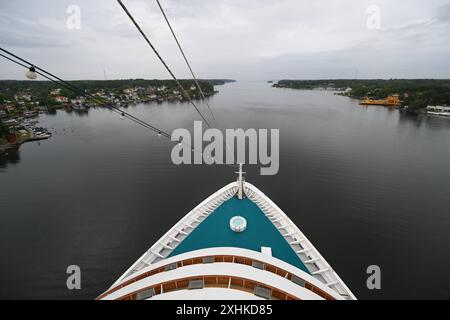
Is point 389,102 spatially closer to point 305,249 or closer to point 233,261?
point 305,249

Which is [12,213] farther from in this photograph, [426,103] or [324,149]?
[426,103]

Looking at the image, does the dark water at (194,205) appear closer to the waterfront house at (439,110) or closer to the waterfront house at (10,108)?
the waterfront house at (439,110)

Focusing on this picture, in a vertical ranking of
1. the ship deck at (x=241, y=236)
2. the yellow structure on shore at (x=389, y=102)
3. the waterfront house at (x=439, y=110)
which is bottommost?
the ship deck at (x=241, y=236)

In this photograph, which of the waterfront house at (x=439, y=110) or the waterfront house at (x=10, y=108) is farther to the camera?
the waterfront house at (x=10, y=108)

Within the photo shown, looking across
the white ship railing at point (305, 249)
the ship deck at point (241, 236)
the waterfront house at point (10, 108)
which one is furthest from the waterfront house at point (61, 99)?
the white ship railing at point (305, 249)

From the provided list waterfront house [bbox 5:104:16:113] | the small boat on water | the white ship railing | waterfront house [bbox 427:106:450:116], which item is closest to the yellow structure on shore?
waterfront house [bbox 427:106:450:116]
